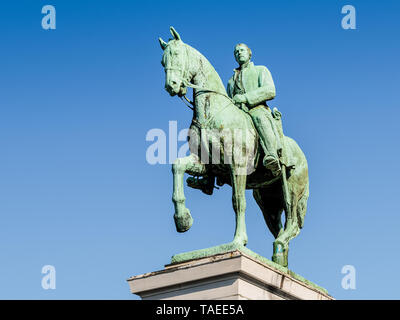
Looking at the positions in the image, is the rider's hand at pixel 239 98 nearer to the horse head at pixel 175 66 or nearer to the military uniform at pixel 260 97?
the military uniform at pixel 260 97

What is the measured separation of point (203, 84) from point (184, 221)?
231 cm

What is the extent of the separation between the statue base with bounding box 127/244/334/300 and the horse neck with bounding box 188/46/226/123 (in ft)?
7.43

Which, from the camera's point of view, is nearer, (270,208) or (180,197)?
(180,197)

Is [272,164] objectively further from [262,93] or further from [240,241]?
[240,241]

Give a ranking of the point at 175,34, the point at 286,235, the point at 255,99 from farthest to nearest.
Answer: the point at 286,235 → the point at 255,99 → the point at 175,34

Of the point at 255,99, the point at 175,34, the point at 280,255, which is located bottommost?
the point at 280,255

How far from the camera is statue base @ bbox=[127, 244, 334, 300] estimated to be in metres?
16.5

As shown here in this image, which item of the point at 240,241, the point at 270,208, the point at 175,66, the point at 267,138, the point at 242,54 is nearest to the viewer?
the point at 240,241

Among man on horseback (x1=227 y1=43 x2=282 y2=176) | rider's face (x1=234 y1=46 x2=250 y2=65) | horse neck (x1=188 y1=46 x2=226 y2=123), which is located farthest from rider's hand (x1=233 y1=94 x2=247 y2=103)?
rider's face (x1=234 y1=46 x2=250 y2=65)

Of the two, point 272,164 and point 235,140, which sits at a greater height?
point 235,140

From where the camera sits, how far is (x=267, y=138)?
18.0m

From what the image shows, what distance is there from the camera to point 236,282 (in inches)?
648

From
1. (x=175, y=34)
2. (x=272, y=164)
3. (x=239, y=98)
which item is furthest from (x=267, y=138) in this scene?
(x=175, y=34)
